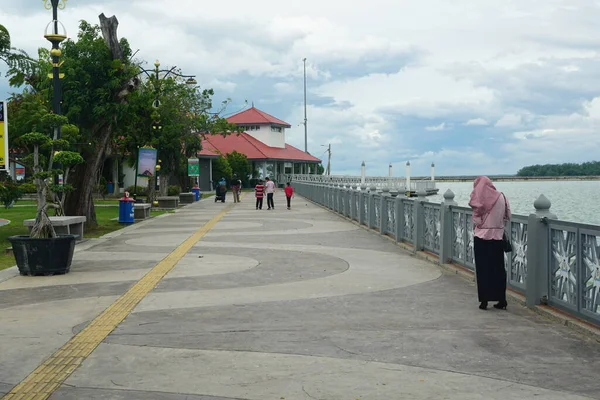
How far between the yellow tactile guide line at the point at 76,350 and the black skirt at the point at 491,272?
14.1ft

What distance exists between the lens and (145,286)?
34.4 feet

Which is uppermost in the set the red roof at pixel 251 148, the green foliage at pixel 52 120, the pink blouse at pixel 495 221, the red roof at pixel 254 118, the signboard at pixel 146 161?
the red roof at pixel 254 118

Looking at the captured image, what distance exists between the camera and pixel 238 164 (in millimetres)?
74625

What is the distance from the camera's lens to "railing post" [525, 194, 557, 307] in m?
8.38

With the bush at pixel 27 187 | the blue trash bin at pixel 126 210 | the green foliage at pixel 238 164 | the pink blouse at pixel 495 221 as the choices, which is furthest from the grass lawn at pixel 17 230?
the green foliage at pixel 238 164

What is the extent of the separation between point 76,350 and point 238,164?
6840cm

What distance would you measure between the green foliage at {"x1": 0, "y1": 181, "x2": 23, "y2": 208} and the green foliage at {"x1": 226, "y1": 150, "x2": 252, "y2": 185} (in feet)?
182

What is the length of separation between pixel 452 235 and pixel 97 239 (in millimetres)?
9946

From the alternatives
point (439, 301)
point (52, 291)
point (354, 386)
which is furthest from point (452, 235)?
point (354, 386)

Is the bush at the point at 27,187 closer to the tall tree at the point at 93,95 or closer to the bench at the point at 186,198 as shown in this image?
the tall tree at the point at 93,95

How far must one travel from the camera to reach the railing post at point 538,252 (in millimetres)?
8383

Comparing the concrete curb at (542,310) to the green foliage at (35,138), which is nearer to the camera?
the concrete curb at (542,310)

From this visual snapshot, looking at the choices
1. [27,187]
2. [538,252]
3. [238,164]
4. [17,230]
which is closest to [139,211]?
[17,230]

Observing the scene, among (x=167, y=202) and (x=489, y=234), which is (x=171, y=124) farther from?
(x=489, y=234)
